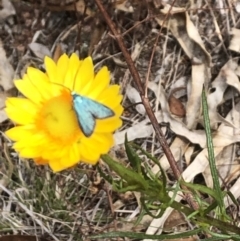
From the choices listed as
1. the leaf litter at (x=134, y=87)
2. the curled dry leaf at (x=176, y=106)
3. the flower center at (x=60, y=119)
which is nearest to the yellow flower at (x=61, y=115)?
the flower center at (x=60, y=119)

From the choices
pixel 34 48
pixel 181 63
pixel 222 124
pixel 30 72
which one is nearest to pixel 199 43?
pixel 181 63

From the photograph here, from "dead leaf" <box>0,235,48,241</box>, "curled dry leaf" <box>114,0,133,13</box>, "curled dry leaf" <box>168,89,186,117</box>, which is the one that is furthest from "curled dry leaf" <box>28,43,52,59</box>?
"dead leaf" <box>0,235,48,241</box>

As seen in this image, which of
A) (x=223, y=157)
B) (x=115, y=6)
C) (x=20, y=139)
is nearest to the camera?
(x=20, y=139)

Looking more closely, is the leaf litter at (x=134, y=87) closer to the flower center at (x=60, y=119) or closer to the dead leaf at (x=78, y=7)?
the dead leaf at (x=78, y=7)

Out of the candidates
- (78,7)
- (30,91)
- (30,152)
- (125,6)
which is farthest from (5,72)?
(30,152)

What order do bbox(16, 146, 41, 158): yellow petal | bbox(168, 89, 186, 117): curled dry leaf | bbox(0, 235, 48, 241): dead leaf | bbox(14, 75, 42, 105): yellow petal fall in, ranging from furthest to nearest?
bbox(168, 89, 186, 117): curled dry leaf → bbox(0, 235, 48, 241): dead leaf → bbox(14, 75, 42, 105): yellow petal → bbox(16, 146, 41, 158): yellow petal

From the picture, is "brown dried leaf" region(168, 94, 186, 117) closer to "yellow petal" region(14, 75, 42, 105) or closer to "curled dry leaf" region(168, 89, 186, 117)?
"curled dry leaf" region(168, 89, 186, 117)

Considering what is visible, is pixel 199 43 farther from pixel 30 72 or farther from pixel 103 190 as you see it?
pixel 30 72

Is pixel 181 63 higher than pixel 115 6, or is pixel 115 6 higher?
pixel 115 6
